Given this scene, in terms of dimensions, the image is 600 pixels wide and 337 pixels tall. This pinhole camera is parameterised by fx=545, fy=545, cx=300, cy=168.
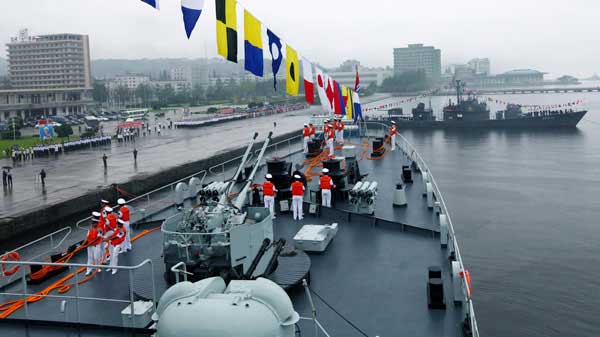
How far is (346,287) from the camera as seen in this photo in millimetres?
7945

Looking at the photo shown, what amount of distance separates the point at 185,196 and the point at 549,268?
11.0 meters

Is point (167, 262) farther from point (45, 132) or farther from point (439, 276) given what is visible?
point (45, 132)

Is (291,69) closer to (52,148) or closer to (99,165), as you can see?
(99,165)

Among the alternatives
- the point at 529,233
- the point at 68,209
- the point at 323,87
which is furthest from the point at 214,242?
the point at 68,209

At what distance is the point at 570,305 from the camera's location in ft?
45.7

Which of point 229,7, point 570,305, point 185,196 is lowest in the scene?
point 570,305

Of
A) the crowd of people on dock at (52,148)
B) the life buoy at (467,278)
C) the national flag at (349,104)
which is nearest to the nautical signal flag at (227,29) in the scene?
the life buoy at (467,278)

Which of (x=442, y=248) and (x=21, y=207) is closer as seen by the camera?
(x=442, y=248)

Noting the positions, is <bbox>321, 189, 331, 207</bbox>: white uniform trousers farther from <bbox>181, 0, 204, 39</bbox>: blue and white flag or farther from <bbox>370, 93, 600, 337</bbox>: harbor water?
<bbox>181, 0, 204, 39</bbox>: blue and white flag

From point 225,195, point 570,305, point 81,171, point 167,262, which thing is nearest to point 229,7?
point 225,195

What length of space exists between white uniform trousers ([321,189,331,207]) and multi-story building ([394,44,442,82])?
511ft

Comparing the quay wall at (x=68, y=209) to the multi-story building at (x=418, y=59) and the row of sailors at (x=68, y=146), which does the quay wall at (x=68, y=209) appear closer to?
the row of sailors at (x=68, y=146)

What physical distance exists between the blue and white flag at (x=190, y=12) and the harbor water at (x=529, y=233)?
9501 mm

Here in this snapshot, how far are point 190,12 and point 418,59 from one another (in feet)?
551
